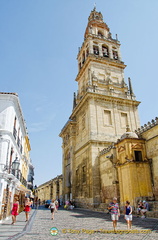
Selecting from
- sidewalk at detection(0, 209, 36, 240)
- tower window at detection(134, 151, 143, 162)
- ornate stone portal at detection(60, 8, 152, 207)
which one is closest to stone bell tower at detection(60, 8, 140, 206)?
ornate stone portal at detection(60, 8, 152, 207)

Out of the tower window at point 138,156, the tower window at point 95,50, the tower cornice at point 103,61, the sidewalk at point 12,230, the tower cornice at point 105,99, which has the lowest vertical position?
the sidewalk at point 12,230

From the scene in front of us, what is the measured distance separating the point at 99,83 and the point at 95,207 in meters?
13.3

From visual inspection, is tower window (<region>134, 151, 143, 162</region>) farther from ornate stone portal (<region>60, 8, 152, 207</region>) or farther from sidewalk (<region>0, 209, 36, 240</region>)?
sidewalk (<region>0, 209, 36, 240</region>)

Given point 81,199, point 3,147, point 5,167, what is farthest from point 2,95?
point 81,199

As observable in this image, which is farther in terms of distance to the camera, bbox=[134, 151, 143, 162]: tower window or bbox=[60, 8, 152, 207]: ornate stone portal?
bbox=[60, 8, 152, 207]: ornate stone portal

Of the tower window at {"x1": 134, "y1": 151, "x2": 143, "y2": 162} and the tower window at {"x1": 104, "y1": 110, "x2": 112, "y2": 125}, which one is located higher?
the tower window at {"x1": 104, "y1": 110, "x2": 112, "y2": 125}

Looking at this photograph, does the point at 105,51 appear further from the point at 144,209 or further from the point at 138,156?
the point at 144,209

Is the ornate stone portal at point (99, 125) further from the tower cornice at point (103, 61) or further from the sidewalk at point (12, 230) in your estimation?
the sidewalk at point (12, 230)

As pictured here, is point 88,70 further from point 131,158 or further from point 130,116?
point 131,158

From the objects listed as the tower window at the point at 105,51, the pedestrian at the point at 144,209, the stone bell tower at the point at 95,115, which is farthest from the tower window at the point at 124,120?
the pedestrian at the point at 144,209

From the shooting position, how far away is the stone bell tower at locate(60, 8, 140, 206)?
18.9 metres

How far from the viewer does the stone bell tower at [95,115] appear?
18859mm

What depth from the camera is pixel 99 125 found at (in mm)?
19828

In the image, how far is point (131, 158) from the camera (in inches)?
503
